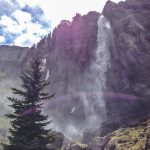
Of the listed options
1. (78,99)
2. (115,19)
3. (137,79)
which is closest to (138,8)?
(115,19)

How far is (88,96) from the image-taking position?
555 feet

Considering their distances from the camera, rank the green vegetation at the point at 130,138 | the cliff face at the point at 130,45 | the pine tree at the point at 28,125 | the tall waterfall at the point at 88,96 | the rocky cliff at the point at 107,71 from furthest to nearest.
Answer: the tall waterfall at the point at 88,96
the cliff face at the point at 130,45
the rocky cliff at the point at 107,71
the green vegetation at the point at 130,138
the pine tree at the point at 28,125

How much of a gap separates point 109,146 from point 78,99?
280 feet

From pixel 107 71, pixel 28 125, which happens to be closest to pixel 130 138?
pixel 28 125

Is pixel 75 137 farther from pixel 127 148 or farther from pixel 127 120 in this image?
pixel 127 148

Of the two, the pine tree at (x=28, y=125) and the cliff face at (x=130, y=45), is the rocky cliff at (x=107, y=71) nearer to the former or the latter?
the cliff face at (x=130, y=45)

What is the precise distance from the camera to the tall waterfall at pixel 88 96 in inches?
6216

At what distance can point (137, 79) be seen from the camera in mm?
147250

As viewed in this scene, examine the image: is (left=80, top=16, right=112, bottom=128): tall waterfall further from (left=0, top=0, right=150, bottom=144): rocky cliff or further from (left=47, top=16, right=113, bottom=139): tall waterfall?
(left=0, top=0, right=150, bottom=144): rocky cliff

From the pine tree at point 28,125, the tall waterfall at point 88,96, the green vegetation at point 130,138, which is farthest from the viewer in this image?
the tall waterfall at point 88,96

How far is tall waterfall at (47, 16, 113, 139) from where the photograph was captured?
518 ft

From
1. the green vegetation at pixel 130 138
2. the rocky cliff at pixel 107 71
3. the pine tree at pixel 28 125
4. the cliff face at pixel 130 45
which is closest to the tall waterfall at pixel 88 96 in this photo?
the rocky cliff at pixel 107 71

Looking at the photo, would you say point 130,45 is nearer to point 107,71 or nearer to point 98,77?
point 107,71

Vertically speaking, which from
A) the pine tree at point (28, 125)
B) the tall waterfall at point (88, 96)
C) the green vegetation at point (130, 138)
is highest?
the tall waterfall at point (88, 96)
